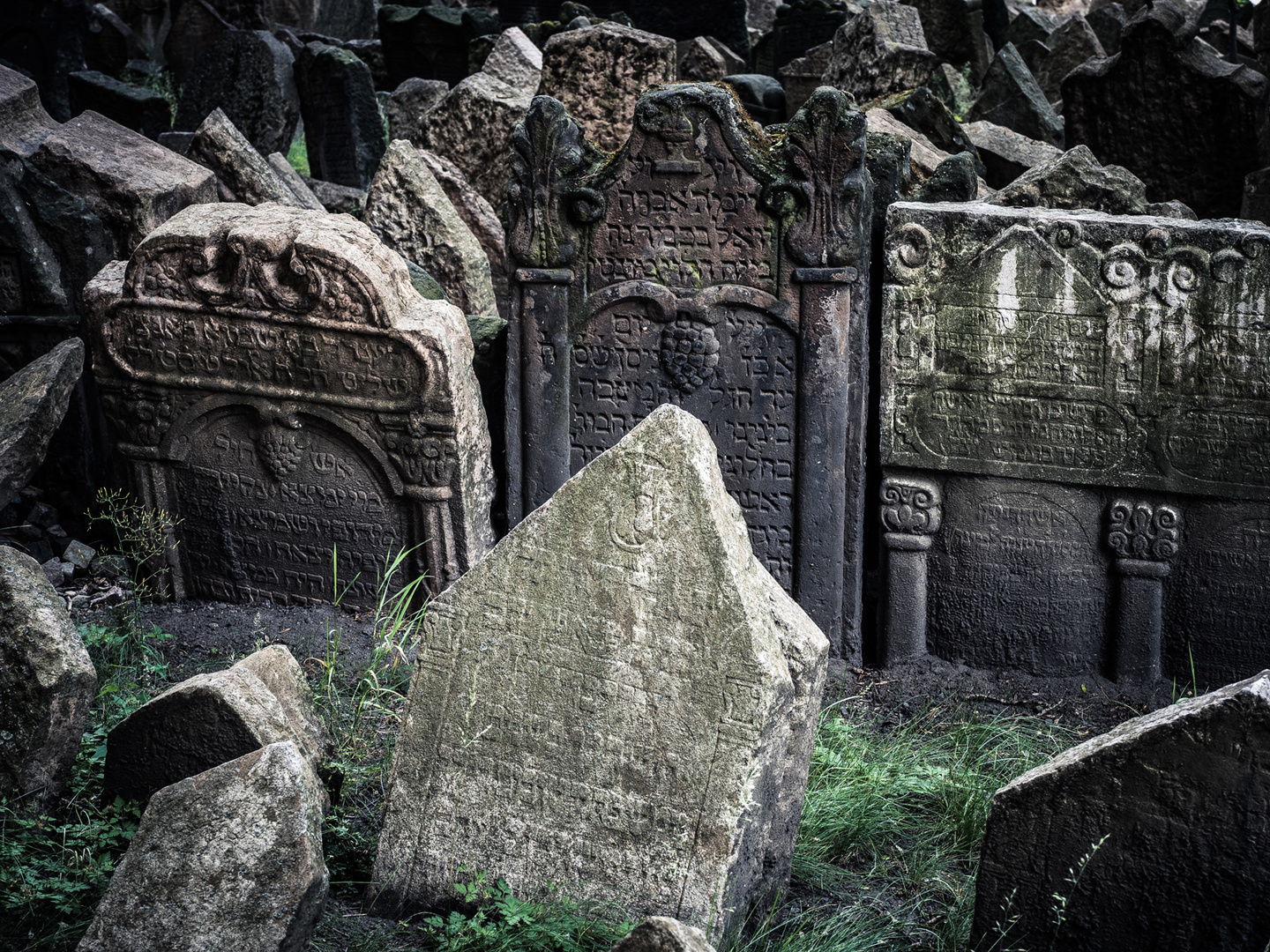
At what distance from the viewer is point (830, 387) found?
15.0 ft

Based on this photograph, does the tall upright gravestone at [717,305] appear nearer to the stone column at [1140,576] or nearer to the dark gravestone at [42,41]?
the stone column at [1140,576]

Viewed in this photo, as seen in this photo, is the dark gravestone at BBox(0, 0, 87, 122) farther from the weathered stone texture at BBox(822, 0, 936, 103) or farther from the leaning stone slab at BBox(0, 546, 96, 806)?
the leaning stone slab at BBox(0, 546, 96, 806)

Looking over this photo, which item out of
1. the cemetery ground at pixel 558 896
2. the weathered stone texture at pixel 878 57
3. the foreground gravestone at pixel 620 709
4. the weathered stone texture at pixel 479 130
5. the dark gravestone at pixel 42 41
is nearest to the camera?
the foreground gravestone at pixel 620 709

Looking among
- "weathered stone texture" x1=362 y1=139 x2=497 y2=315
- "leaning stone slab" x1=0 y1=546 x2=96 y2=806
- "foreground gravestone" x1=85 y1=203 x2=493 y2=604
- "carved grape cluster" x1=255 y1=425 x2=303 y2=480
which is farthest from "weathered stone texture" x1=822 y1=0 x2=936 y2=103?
"leaning stone slab" x1=0 y1=546 x2=96 y2=806

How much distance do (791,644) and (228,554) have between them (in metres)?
3.10

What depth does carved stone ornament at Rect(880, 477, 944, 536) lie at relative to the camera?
4617 millimetres

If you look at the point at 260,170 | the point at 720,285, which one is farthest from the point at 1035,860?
the point at 260,170

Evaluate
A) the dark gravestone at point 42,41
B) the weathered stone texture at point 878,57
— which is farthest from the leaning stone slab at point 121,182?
the dark gravestone at point 42,41

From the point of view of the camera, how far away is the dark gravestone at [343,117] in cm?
1028

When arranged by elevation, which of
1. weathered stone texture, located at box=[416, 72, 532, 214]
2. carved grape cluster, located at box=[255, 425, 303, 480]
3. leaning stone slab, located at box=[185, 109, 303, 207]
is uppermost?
weathered stone texture, located at box=[416, 72, 532, 214]

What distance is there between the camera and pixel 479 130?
7957 mm

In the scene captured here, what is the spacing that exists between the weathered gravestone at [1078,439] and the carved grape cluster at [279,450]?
91.9 inches

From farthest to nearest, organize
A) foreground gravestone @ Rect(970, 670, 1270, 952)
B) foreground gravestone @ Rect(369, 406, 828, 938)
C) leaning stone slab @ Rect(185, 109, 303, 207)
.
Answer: leaning stone slab @ Rect(185, 109, 303, 207) < foreground gravestone @ Rect(369, 406, 828, 938) < foreground gravestone @ Rect(970, 670, 1270, 952)

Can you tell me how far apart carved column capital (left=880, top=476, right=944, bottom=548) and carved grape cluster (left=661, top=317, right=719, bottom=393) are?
83cm
